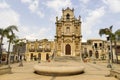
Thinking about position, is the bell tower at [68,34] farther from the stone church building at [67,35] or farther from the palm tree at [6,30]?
the palm tree at [6,30]

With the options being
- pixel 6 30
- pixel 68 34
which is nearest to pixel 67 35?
pixel 68 34

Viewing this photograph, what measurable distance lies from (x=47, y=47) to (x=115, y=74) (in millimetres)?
49813

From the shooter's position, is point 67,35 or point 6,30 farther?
point 67,35

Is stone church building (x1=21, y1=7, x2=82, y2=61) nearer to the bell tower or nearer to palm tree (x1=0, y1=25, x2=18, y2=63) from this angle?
the bell tower

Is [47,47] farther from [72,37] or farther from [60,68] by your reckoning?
[60,68]

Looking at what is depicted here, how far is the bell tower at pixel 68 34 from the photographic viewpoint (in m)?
53.0

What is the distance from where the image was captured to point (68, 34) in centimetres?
5381

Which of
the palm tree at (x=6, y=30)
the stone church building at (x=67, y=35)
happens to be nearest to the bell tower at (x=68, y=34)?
the stone church building at (x=67, y=35)

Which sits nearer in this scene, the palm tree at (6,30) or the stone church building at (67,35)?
the palm tree at (6,30)

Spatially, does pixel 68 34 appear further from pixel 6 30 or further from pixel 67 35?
pixel 6 30

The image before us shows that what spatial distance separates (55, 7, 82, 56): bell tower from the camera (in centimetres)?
5303

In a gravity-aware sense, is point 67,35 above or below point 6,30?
above

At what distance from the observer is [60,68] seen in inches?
578

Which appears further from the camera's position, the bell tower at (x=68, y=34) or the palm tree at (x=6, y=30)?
the bell tower at (x=68, y=34)
